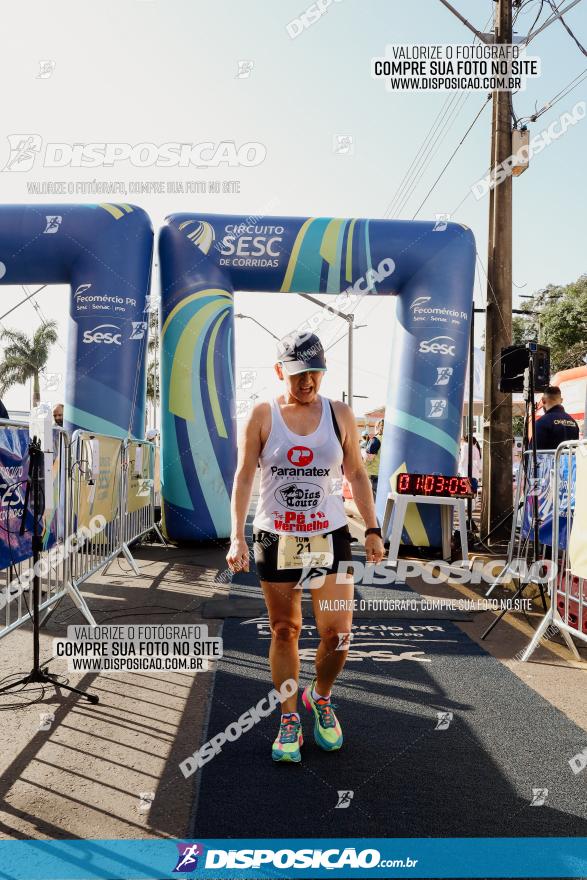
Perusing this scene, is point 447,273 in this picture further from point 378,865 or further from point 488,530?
Answer: point 378,865

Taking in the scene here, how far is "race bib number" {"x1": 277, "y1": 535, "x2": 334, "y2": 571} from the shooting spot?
3498 millimetres

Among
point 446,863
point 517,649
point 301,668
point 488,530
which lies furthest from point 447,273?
point 446,863

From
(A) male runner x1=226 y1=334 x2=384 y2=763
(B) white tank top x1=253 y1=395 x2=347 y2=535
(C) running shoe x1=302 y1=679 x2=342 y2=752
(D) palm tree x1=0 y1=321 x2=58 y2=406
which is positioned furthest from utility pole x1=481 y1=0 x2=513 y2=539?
(D) palm tree x1=0 y1=321 x2=58 y2=406

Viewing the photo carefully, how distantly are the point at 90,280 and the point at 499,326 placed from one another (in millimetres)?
6271

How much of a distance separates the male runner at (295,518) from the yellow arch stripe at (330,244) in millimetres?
7155

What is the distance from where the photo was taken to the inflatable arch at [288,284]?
10430mm

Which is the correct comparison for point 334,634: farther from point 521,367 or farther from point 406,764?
point 521,367

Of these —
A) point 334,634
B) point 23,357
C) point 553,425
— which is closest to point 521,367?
point 553,425

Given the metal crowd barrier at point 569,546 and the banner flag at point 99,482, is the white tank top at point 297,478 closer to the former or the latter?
the metal crowd barrier at point 569,546

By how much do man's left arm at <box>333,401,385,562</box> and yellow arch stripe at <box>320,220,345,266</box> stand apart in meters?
7.14

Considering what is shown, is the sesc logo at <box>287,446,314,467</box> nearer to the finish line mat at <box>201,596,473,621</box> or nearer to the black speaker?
the finish line mat at <box>201,596,473,621</box>

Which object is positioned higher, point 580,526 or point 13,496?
point 13,496

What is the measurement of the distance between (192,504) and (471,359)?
5.00 meters

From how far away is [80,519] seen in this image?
6254 millimetres
